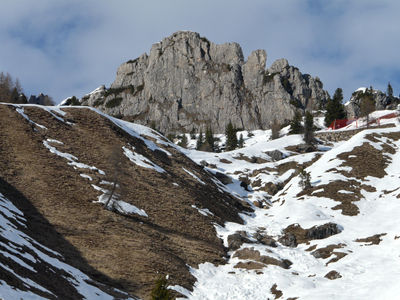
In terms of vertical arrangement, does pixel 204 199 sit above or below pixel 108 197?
above

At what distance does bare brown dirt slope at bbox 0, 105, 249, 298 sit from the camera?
30953 millimetres

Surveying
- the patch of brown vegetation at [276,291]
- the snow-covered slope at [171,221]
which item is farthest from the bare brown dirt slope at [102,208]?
→ the patch of brown vegetation at [276,291]

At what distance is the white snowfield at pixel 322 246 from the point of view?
2973 centimetres

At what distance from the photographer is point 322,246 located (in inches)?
1610

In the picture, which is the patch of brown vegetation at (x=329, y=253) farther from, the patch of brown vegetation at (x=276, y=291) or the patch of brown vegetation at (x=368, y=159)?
the patch of brown vegetation at (x=368, y=159)

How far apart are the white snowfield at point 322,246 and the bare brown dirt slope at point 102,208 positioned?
9.23ft

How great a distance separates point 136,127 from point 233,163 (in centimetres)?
2679

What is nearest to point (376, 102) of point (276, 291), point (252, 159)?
point (252, 159)

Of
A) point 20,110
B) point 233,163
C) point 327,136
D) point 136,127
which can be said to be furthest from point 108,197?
point 327,136

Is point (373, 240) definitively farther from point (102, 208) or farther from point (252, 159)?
point (252, 159)

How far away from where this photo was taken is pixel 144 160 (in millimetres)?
54094

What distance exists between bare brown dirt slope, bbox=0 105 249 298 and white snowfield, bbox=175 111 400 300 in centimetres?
281

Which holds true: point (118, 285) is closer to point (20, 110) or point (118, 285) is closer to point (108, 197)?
point (108, 197)

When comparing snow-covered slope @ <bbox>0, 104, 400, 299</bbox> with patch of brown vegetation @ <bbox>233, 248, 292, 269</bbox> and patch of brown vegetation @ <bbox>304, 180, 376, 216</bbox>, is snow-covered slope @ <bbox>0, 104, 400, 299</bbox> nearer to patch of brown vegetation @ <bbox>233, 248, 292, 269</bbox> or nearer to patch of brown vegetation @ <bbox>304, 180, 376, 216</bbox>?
patch of brown vegetation @ <bbox>233, 248, 292, 269</bbox>
